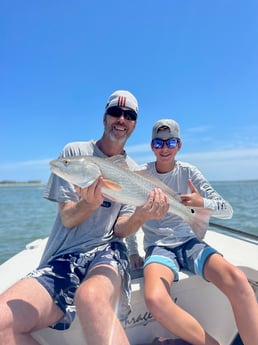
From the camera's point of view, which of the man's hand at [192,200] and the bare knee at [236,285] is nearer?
the bare knee at [236,285]

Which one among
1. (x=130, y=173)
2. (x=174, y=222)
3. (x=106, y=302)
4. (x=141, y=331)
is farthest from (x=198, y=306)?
(x=130, y=173)

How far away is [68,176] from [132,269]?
47.3 inches

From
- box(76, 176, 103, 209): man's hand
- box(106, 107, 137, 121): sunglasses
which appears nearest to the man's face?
box(106, 107, 137, 121): sunglasses

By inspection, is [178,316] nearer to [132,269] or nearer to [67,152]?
[132,269]

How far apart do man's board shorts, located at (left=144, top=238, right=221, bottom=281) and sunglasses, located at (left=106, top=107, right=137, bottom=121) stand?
4.08ft

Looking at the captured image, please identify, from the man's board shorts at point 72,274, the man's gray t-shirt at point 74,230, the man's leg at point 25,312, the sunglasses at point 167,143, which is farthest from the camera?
the sunglasses at point 167,143

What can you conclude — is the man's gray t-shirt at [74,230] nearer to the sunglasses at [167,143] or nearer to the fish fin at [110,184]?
the fish fin at [110,184]

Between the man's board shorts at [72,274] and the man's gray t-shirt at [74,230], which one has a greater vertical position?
the man's gray t-shirt at [74,230]

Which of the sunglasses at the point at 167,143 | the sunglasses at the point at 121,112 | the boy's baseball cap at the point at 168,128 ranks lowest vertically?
the sunglasses at the point at 167,143

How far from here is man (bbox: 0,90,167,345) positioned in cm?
174

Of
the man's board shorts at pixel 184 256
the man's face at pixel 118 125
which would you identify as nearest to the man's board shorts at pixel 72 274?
the man's board shorts at pixel 184 256

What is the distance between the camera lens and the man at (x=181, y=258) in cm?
209

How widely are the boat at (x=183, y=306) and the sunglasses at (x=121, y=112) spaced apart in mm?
1434

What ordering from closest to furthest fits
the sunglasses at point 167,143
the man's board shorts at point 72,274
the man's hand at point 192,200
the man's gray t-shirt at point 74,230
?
the man's board shorts at point 72,274 < the man's gray t-shirt at point 74,230 < the man's hand at point 192,200 < the sunglasses at point 167,143
